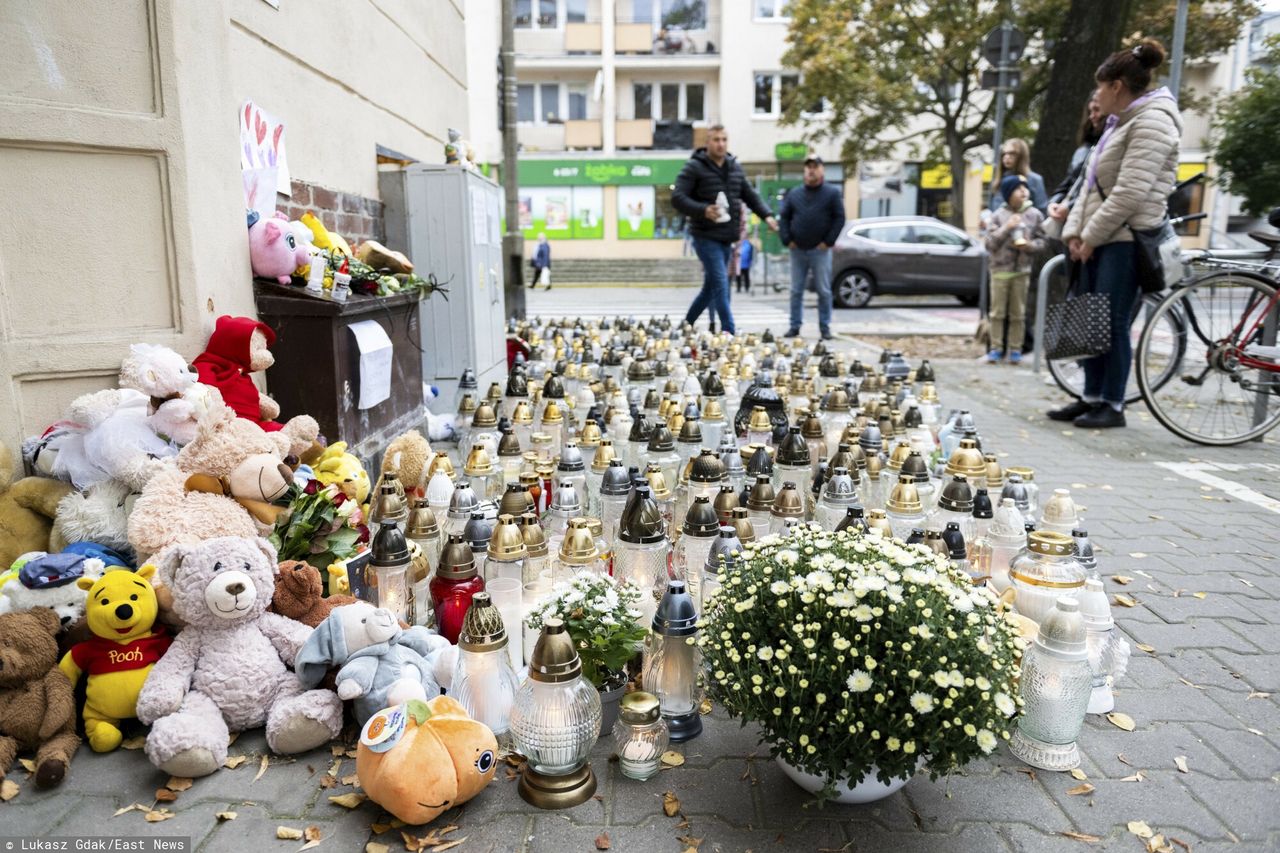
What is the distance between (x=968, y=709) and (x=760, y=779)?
0.64 metres

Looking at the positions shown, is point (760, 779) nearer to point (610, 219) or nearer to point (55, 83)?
point (55, 83)

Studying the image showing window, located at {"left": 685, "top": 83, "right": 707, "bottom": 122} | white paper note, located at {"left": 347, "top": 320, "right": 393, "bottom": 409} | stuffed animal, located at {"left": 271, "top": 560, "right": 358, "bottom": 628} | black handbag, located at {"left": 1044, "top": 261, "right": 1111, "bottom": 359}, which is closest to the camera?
stuffed animal, located at {"left": 271, "top": 560, "right": 358, "bottom": 628}

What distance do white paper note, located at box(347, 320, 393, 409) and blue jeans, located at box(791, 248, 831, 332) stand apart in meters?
6.81

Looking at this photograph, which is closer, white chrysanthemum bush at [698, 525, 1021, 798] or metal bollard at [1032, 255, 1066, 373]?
white chrysanthemum bush at [698, 525, 1021, 798]

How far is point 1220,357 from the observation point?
5.84 m

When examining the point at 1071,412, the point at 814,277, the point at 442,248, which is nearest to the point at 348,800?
the point at 442,248

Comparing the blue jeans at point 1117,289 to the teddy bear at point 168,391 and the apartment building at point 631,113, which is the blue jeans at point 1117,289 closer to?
the teddy bear at point 168,391

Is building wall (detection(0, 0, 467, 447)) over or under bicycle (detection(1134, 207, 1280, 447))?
over

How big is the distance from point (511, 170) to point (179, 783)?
11.5 metres

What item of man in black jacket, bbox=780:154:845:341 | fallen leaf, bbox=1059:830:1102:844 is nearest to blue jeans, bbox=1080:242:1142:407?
man in black jacket, bbox=780:154:845:341

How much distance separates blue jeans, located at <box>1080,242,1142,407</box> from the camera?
5.96 m

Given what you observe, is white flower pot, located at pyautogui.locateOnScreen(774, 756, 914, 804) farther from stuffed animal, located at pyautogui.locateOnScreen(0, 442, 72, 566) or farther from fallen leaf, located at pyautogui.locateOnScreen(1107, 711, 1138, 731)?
stuffed animal, located at pyautogui.locateOnScreen(0, 442, 72, 566)

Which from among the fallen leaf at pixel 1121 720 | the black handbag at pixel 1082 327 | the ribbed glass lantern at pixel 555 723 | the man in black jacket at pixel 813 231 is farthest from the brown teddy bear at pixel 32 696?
the man in black jacket at pixel 813 231

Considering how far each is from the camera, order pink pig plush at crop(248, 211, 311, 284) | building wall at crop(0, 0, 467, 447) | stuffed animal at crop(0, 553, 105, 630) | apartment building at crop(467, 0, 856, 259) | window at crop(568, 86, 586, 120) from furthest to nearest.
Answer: window at crop(568, 86, 586, 120)
apartment building at crop(467, 0, 856, 259)
pink pig plush at crop(248, 211, 311, 284)
building wall at crop(0, 0, 467, 447)
stuffed animal at crop(0, 553, 105, 630)
